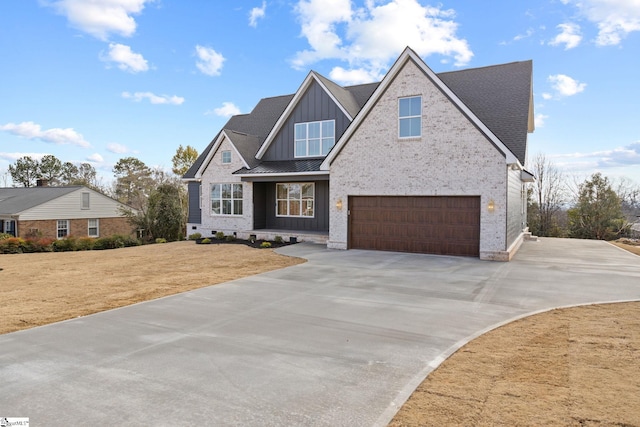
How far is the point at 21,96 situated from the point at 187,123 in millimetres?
12830

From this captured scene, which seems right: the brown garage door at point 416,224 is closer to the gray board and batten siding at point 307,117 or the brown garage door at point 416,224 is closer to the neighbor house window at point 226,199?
the gray board and batten siding at point 307,117

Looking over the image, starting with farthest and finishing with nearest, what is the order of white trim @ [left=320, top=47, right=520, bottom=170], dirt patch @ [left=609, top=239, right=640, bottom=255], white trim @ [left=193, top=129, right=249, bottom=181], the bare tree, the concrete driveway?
the bare tree < white trim @ [left=193, top=129, right=249, bottom=181] < dirt patch @ [left=609, top=239, right=640, bottom=255] < white trim @ [left=320, top=47, right=520, bottom=170] < the concrete driveway

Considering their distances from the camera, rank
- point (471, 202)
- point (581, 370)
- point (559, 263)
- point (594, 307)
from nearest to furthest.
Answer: point (581, 370) < point (594, 307) < point (559, 263) < point (471, 202)

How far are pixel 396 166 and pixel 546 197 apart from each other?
2174 centimetres

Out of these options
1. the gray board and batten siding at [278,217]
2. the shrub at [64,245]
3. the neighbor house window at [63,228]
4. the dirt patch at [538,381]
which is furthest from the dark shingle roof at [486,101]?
the neighbor house window at [63,228]

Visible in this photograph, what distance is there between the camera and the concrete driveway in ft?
12.5

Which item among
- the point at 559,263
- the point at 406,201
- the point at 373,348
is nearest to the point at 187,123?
the point at 406,201

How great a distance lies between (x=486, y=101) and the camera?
17.1m

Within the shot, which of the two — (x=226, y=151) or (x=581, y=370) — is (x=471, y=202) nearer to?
(x=581, y=370)

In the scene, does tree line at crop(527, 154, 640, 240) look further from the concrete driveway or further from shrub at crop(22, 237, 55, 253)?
shrub at crop(22, 237, 55, 253)

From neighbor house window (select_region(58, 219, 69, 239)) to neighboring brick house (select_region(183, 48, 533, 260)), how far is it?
67.1 feet

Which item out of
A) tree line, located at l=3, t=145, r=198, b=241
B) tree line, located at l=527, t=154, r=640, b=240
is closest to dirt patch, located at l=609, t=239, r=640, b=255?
tree line, located at l=527, t=154, r=640, b=240

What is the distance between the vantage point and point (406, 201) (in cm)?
1505

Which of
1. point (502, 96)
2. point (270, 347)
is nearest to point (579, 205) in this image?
point (502, 96)
